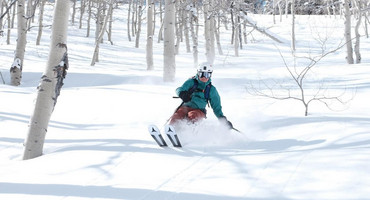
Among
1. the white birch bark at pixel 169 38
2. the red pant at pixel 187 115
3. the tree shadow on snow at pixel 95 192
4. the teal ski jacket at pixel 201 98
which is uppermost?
the white birch bark at pixel 169 38

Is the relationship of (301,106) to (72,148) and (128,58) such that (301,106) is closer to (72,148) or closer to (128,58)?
(72,148)

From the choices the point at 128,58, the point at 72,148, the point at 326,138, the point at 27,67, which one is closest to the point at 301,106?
the point at 326,138

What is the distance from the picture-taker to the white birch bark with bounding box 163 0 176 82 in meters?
11.5

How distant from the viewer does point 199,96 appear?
631cm

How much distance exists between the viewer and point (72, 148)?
5391mm

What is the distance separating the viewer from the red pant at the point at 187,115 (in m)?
→ 6.00

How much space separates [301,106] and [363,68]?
7469 mm

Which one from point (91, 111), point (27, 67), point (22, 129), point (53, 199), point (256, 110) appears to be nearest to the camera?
point (53, 199)

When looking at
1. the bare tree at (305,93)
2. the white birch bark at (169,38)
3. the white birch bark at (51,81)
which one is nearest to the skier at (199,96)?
the bare tree at (305,93)

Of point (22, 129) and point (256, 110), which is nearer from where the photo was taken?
point (22, 129)

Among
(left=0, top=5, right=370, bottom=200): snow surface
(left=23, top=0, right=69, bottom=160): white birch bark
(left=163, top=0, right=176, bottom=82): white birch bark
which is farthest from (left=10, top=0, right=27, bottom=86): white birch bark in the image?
(left=23, top=0, right=69, bottom=160): white birch bark

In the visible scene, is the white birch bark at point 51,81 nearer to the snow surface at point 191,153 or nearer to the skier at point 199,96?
the snow surface at point 191,153

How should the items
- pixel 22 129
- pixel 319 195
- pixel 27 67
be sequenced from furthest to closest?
1. pixel 27 67
2. pixel 22 129
3. pixel 319 195

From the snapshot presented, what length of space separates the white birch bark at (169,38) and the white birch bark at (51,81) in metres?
6.63
